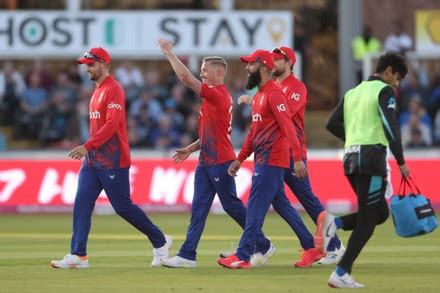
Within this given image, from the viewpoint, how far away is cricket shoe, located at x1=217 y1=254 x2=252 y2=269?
16.0 metres

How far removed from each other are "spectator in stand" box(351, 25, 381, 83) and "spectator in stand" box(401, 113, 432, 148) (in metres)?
2.17

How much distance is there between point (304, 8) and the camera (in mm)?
38188

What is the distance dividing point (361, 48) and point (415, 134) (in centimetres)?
339

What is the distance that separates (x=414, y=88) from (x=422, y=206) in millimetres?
19407

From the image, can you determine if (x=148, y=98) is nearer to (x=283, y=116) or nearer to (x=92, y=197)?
(x=92, y=197)

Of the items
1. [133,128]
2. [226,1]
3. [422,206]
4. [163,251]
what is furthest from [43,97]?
[422,206]

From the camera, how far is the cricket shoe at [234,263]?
16016mm

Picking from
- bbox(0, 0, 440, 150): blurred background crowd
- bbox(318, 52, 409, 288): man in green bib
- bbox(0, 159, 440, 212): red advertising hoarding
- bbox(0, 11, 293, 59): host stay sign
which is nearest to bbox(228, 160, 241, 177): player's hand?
bbox(318, 52, 409, 288): man in green bib

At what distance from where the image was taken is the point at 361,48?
34.1 meters

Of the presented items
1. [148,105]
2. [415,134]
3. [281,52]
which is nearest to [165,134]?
[148,105]

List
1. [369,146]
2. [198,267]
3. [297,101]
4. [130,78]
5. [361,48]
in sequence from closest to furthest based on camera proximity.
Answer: [369,146]
[198,267]
[297,101]
[130,78]
[361,48]

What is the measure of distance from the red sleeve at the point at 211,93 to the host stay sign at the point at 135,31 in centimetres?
1698

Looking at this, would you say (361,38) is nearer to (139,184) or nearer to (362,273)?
(139,184)

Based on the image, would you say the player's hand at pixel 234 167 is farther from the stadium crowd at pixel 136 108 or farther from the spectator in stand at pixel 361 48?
the spectator in stand at pixel 361 48
